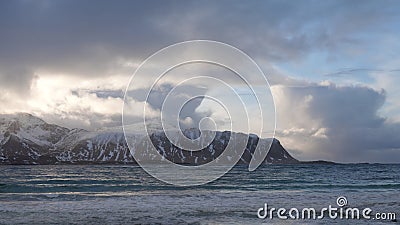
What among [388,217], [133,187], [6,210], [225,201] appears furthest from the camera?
[133,187]

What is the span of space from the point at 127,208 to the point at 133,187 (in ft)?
78.9

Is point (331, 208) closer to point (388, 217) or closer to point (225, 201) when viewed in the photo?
point (388, 217)

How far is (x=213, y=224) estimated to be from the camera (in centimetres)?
2405

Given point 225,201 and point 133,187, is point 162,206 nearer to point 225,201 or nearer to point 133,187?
point 225,201

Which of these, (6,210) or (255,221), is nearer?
(255,221)

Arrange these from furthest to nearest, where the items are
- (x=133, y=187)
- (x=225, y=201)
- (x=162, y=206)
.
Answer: (x=133, y=187) → (x=225, y=201) → (x=162, y=206)

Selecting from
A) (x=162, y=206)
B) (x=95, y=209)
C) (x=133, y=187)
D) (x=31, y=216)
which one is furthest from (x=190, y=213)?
(x=133, y=187)

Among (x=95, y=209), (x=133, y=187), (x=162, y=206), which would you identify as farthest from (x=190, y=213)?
(x=133, y=187)

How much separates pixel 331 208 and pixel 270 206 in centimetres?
444

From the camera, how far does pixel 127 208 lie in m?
31.8

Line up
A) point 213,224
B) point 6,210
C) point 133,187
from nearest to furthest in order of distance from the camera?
point 213,224
point 6,210
point 133,187

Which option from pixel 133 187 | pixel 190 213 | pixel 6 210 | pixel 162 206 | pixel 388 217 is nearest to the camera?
pixel 388 217

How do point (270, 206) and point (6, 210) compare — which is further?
point (270, 206)

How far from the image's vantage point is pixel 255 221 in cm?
2511
